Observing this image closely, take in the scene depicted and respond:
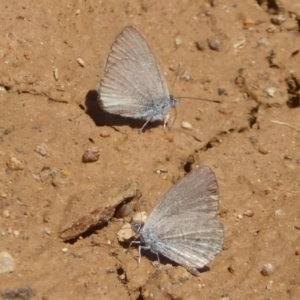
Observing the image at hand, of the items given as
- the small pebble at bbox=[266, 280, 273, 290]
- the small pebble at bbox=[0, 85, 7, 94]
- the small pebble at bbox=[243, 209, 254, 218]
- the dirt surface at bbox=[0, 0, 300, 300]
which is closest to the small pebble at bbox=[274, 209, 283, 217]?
the dirt surface at bbox=[0, 0, 300, 300]

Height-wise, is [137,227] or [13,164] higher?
[13,164]

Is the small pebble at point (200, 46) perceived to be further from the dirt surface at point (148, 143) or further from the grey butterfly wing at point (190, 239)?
the grey butterfly wing at point (190, 239)

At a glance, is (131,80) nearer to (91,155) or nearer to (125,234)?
(91,155)

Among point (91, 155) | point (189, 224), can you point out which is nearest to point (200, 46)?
point (91, 155)

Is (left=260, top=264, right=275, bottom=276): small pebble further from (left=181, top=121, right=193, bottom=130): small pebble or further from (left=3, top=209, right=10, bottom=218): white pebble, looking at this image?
(left=3, top=209, right=10, bottom=218): white pebble

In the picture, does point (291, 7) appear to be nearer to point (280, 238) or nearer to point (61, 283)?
point (280, 238)

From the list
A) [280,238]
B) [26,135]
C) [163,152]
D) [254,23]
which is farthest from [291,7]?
[26,135]
